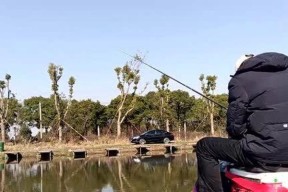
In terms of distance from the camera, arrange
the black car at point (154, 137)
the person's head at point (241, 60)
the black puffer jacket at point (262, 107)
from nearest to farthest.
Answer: the black puffer jacket at point (262, 107), the person's head at point (241, 60), the black car at point (154, 137)

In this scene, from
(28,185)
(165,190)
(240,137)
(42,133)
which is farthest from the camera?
(42,133)

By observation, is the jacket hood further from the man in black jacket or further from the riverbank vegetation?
the riverbank vegetation

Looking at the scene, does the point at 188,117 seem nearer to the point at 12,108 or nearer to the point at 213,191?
the point at 12,108

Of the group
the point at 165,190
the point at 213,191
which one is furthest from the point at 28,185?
the point at 213,191

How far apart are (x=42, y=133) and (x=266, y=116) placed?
100ft

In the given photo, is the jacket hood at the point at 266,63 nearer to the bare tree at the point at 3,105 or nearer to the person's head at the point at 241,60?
the person's head at the point at 241,60

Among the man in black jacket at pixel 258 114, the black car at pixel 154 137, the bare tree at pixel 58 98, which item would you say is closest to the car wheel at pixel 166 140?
the black car at pixel 154 137

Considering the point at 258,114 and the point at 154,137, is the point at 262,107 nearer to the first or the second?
the point at 258,114

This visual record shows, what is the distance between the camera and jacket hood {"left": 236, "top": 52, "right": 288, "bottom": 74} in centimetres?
289

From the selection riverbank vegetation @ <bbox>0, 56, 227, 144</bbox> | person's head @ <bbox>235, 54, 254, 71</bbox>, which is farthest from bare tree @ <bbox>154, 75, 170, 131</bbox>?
person's head @ <bbox>235, 54, 254, 71</bbox>

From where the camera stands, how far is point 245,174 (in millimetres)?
2965

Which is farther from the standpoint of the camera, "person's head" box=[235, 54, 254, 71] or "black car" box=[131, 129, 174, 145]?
"black car" box=[131, 129, 174, 145]

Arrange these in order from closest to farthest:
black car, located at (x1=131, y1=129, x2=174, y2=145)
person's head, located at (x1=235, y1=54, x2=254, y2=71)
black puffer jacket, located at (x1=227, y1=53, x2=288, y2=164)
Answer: black puffer jacket, located at (x1=227, y1=53, x2=288, y2=164)
person's head, located at (x1=235, y1=54, x2=254, y2=71)
black car, located at (x1=131, y1=129, x2=174, y2=145)

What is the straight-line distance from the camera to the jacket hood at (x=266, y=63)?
9.48 ft
